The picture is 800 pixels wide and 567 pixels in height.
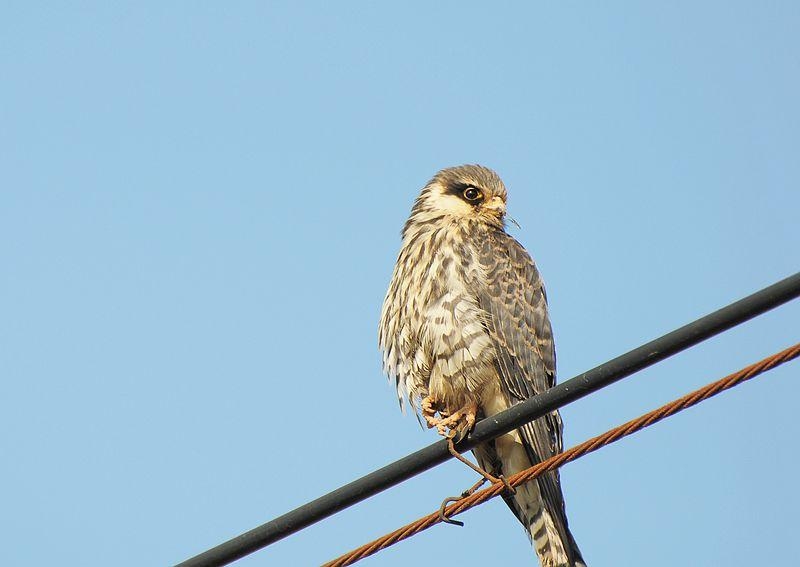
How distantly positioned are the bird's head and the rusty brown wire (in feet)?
10.4

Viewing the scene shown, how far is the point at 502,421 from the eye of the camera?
14.8 feet

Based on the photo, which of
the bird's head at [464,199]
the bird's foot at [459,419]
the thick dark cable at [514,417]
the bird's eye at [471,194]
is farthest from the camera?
the bird's eye at [471,194]

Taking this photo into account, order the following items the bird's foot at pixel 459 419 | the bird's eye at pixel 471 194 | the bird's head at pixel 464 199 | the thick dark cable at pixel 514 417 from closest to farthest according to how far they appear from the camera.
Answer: the thick dark cable at pixel 514 417
the bird's foot at pixel 459 419
the bird's head at pixel 464 199
the bird's eye at pixel 471 194

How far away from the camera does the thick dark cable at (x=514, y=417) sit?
363cm

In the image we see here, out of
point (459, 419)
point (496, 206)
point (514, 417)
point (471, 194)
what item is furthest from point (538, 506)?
point (514, 417)

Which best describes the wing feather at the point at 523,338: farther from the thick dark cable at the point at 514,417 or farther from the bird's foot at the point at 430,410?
the thick dark cable at the point at 514,417

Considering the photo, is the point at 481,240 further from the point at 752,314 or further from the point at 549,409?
the point at 752,314

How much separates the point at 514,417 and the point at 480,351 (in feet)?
6.82

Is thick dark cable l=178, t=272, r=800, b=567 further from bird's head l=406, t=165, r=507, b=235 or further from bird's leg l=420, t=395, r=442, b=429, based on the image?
bird's head l=406, t=165, r=507, b=235

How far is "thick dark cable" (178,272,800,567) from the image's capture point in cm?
363

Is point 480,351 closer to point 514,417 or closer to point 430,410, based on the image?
point 430,410

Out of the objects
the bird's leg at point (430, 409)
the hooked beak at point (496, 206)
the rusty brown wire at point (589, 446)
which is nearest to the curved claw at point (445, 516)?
the rusty brown wire at point (589, 446)

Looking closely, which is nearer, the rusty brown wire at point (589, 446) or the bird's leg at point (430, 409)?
the rusty brown wire at point (589, 446)

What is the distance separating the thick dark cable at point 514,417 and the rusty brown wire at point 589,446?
0.53ft
